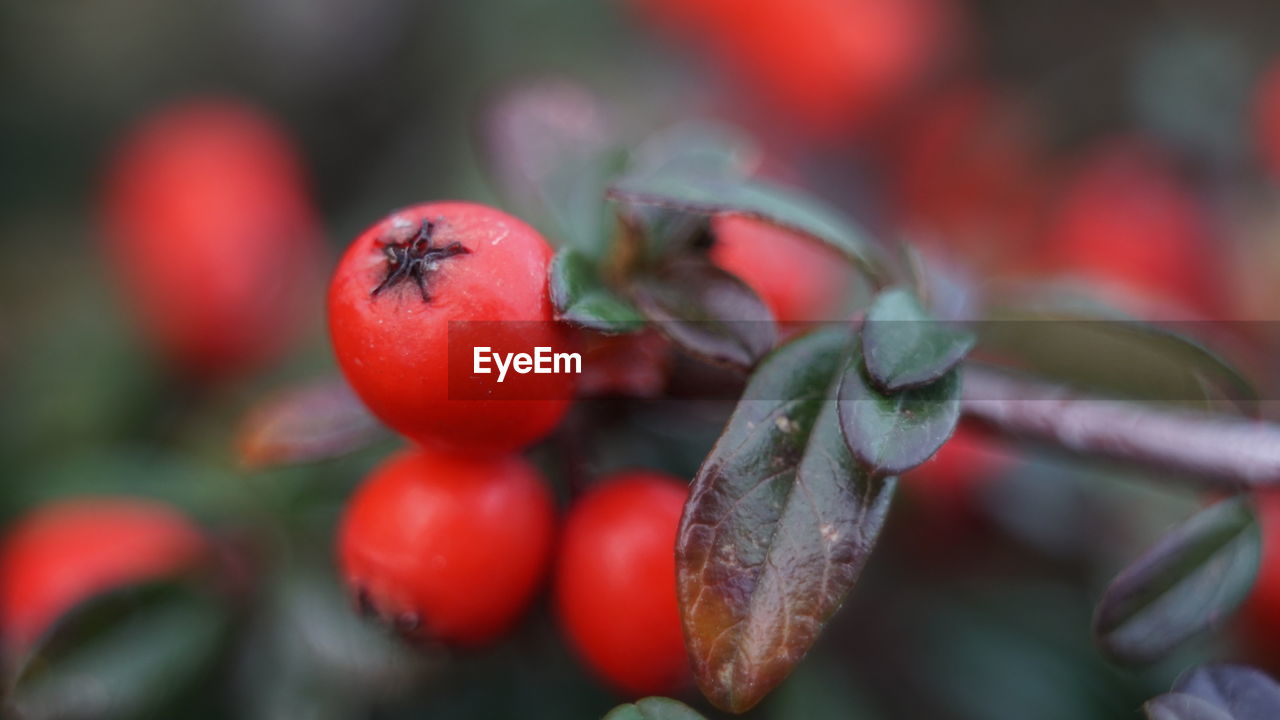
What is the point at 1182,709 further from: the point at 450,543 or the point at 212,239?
the point at 212,239

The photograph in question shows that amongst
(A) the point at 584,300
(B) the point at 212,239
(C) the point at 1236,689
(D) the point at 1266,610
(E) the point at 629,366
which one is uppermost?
(A) the point at 584,300

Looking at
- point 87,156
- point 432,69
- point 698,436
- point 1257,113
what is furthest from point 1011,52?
point 87,156

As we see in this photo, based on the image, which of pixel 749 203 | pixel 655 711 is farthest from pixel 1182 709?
pixel 749 203

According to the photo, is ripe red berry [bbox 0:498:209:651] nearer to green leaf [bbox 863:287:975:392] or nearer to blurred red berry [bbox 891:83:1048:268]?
green leaf [bbox 863:287:975:392]

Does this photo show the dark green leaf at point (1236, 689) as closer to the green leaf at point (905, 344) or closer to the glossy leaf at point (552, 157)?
the green leaf at point (905, 344)

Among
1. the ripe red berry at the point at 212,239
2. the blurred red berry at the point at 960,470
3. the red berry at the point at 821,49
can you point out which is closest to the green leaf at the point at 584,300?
Answer: the blurred red berry at the point at 960,470

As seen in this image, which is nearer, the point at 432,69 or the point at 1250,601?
the point at 1250,601

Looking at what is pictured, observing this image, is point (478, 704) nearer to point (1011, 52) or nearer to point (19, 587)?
point (19, 587)
